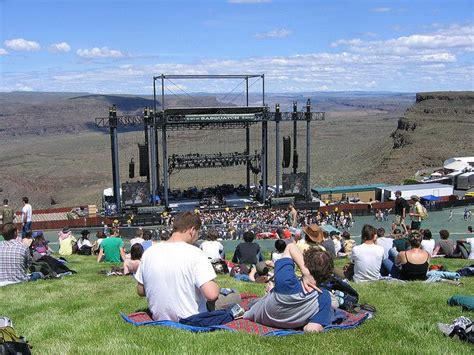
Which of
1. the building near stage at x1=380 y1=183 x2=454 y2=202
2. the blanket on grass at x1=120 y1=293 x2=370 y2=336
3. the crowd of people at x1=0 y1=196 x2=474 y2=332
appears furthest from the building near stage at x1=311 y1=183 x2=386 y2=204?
the blanket on grass at x1=120 y1=293 x2=370 y2=336

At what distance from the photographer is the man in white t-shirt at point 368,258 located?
897 centimetres

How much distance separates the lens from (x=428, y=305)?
23.0 ft

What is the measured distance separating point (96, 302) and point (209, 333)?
2.76 m

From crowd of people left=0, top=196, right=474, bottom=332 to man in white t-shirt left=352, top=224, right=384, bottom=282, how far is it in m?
0.02

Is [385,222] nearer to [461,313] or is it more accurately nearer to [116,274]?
[116,274]

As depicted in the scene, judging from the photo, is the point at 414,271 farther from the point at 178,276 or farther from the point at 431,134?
the point at 431,134

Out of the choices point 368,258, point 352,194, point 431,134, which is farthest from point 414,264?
point 431,134

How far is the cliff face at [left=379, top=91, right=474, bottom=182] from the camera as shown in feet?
249

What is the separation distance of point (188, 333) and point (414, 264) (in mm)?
4462

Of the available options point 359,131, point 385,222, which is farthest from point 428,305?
point 359,131

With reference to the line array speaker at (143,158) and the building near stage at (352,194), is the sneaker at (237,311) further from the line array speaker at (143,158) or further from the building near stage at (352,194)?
the building near stage at (352,194)

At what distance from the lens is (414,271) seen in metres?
8.78

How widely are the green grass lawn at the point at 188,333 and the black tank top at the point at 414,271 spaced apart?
15.9 inches

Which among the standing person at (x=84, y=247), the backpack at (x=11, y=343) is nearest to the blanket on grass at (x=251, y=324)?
the backpack at (x=11, y=343)
